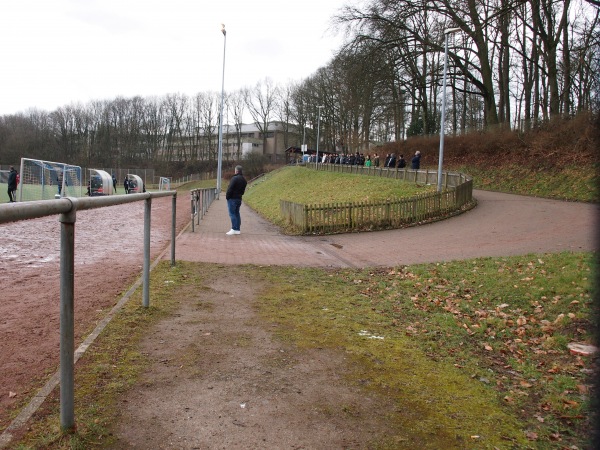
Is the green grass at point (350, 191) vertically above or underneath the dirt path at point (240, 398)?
above

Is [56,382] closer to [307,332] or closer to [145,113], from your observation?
[307,332]

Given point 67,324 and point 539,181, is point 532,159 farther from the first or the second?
point 67,324

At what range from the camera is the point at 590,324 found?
474 cm

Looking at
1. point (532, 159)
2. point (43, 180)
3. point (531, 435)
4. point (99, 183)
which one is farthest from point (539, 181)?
point (99, 183)

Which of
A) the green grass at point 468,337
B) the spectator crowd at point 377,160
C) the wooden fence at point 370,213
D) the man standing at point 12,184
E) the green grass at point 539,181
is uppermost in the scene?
the spectator crowd at point 377,160

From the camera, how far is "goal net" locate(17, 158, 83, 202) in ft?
67.6

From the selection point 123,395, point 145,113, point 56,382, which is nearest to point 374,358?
point 123,395

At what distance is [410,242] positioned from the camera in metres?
12.9

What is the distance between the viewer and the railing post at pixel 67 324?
8.13 ft

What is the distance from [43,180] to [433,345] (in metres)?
20.7

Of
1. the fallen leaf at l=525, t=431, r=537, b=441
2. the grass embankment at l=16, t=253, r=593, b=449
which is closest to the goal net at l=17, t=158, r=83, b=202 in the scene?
the grass embankment at l=16, t=253, r=593, b=449

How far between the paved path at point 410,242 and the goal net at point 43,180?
8649 millimetres

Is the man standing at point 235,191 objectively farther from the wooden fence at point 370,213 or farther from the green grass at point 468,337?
the green grass at point 468,337

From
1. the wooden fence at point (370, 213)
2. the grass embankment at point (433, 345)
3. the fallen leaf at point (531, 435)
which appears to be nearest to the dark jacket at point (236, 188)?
the wooden fence at point (370, 213)
